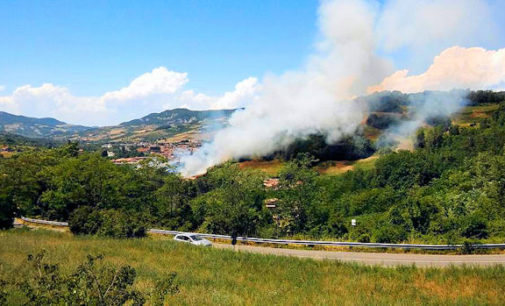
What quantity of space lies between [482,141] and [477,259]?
52772mm

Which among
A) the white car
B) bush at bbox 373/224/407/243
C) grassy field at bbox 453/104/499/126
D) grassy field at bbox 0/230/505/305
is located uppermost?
grassy field at bbox 453/104/499/126

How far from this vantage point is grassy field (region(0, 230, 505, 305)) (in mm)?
13461

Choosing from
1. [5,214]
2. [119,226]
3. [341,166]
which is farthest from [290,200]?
[341,166]

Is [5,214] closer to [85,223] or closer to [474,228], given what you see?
A: [85,223]

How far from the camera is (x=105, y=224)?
3017cm

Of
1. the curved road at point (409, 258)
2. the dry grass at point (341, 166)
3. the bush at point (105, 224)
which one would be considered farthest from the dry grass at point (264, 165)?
the curved road at point (409, 258)

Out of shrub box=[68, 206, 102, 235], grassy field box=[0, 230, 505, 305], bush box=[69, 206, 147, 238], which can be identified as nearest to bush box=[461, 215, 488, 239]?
grassy field box=[0, 230, 505, 305]

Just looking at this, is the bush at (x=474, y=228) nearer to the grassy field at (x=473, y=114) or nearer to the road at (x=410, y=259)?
the road at (x=410, y=259)

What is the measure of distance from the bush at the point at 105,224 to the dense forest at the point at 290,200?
8 centimetres

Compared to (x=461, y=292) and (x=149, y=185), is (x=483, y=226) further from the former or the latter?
(x=149, y=185)

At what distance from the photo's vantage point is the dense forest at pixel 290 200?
31.1 meters

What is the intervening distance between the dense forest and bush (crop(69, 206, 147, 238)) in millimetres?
79

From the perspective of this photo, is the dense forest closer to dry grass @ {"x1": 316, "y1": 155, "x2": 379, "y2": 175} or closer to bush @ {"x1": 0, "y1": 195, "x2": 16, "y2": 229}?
bush @ {"x1": 0, "y1": 195, "x2": 16, "y2": 229}

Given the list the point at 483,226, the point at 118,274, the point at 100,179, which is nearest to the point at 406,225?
the point at 483,226
